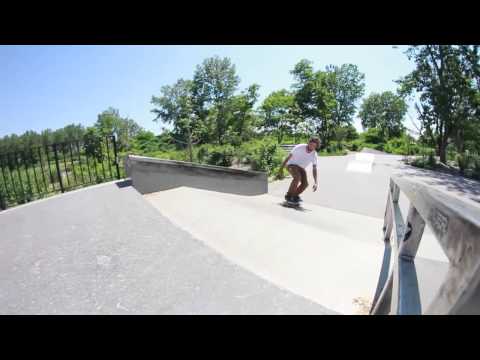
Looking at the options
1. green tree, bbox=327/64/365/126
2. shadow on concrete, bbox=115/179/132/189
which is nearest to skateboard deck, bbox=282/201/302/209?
shadow on concrete, bbox=115/179/132/189

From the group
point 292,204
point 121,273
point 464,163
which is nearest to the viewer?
point 121,273

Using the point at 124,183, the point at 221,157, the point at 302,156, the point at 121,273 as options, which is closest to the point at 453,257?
the point at 121,273

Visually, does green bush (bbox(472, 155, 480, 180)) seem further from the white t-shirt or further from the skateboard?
the skateboard

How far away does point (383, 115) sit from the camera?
2233 inches

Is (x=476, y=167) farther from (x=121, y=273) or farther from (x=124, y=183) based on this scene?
(x=121, y=273)

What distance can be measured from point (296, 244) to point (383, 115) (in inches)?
2553

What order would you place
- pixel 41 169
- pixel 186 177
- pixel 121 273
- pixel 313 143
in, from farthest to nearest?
pixel 186 177
pixel 313 143
pixel 41 169
pixel 121 273

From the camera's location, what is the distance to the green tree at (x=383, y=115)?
51787mm

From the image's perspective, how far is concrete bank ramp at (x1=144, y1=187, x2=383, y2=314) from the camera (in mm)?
2426

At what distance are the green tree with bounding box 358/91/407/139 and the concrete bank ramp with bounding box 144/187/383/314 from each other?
5255cm
